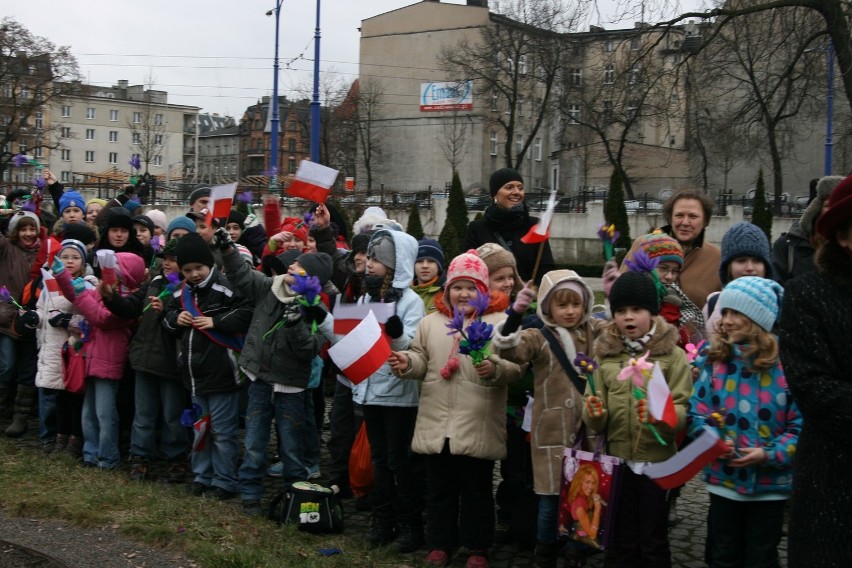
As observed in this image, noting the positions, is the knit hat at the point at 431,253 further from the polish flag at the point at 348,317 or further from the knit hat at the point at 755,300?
the knit hat at the point at 755,300

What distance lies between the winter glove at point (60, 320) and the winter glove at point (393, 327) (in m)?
3.53

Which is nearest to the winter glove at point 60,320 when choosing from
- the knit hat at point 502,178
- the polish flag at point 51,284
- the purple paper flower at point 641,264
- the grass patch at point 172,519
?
the polish flag at point 51,284

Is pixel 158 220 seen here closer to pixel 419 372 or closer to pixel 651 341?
pixel 419 372

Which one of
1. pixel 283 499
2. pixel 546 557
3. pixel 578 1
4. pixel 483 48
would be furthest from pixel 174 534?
pixel 483 48

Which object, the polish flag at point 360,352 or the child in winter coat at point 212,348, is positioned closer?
the polish flag at point 360,352

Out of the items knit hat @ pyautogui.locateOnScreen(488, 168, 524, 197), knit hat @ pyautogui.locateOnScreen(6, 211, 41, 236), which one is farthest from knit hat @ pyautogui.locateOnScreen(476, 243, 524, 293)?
knit hat @ pyautogui.locateOnScreen(6, 211, 41, 236)

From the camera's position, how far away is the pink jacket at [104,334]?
732 centimetres

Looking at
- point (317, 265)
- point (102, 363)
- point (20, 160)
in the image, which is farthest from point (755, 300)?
point (20, 160)

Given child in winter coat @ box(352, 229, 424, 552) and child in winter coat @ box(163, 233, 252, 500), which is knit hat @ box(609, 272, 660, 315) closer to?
child in winter coat @ box(352, 229, 424, 552)

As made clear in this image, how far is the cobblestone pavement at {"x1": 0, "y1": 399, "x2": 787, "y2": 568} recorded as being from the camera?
536cm

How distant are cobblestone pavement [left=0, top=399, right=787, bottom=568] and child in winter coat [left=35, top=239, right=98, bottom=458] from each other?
2.49 ft

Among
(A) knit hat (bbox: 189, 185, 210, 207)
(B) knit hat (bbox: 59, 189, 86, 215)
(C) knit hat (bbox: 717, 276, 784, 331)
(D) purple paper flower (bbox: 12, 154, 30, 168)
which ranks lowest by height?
(C) knit hat (bbox: 717, 276, 784, 331)

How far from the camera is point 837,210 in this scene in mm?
2688

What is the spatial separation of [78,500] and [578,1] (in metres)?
12.7
